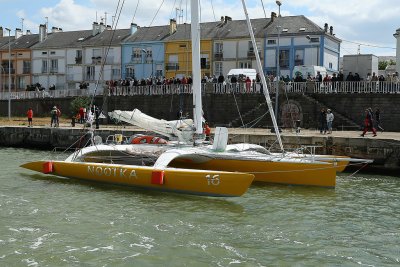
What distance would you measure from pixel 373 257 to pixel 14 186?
11.1 metres

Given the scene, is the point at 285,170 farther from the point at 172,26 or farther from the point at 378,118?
the point at 172,26

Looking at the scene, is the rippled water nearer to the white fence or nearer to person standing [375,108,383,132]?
person standing [375,108,383,132]

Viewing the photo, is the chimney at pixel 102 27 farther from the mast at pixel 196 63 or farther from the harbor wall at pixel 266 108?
the mast at pixel 196 63

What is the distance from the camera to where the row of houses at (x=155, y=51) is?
4788 cm

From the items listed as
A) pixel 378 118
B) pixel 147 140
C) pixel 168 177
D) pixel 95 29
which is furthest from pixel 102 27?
pixel 168 177

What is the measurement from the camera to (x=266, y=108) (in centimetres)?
3297

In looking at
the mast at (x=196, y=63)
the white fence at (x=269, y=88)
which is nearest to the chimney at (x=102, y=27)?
the white fence at (x=269, y=88)

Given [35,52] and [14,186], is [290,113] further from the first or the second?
[35,52]

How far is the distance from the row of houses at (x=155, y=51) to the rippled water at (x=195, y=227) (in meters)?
26.3

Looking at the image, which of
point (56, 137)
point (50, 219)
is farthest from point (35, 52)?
point (50, 219)

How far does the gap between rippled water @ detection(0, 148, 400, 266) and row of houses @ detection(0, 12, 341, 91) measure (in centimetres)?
2629

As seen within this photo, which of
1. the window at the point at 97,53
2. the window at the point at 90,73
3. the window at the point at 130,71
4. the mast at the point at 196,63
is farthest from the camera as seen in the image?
the window at the point at 90,73

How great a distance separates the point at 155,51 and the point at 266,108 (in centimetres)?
2514

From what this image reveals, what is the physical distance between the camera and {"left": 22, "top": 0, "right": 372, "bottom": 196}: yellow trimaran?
1480 cm
